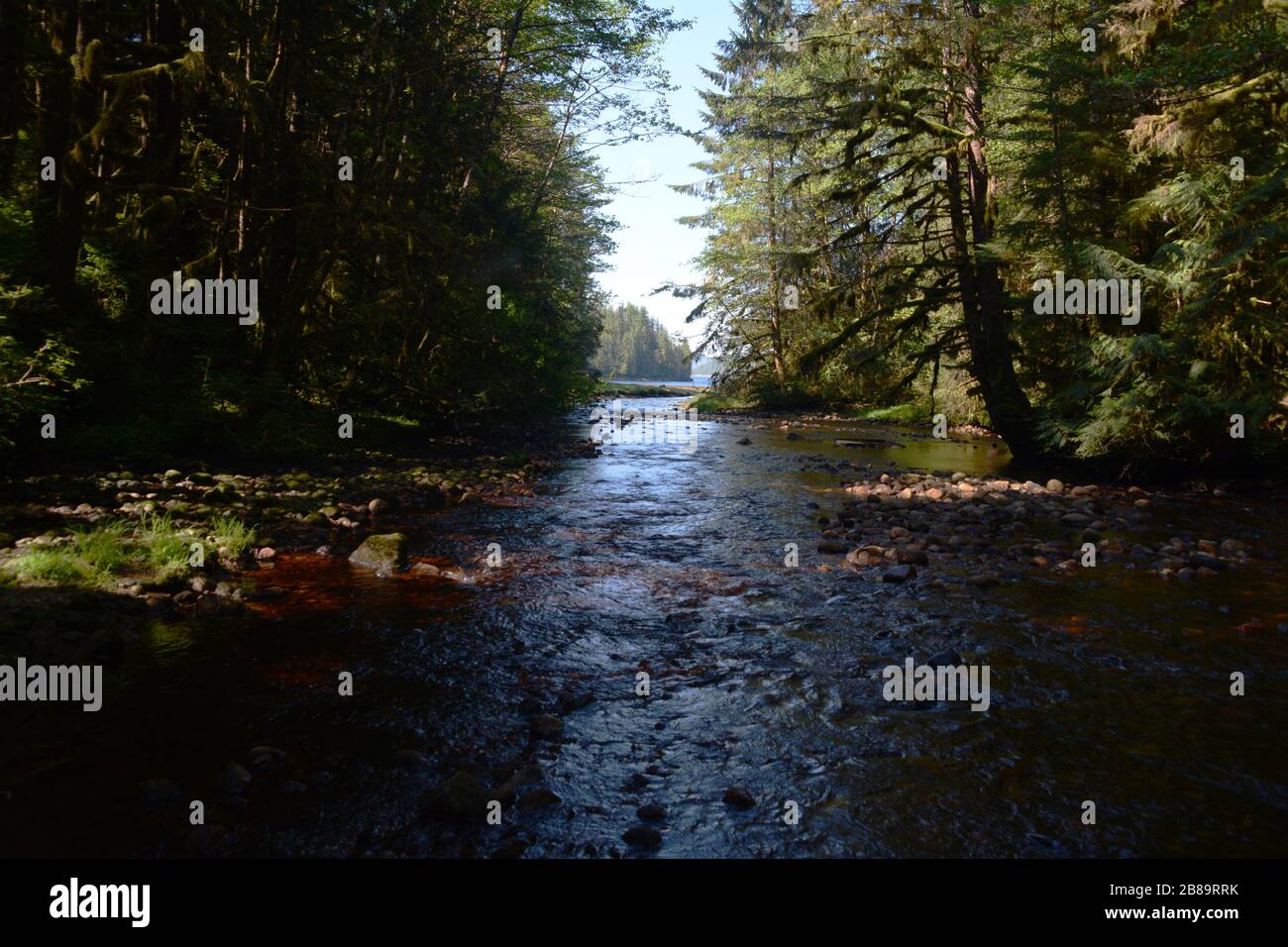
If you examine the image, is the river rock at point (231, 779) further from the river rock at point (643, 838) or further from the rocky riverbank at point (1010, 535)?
the rocky riverbank at point (1010, 535)

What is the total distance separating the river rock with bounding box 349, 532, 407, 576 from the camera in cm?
738

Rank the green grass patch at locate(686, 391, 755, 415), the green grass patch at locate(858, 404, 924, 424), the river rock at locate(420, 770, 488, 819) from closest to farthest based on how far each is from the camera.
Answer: the river rock at locate(420, 770, 488, 819) → the green grass patch at locate(858, 404, 924, 424) → the green grass patch at locate(686, 391, 755, 415)

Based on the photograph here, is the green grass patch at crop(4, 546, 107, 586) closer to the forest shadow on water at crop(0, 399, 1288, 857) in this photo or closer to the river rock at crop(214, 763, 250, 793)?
A: the forest shadow on water at crop(0, 399, 1288, 857)

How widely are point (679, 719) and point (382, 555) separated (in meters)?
4.48

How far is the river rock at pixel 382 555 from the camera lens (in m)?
7.38

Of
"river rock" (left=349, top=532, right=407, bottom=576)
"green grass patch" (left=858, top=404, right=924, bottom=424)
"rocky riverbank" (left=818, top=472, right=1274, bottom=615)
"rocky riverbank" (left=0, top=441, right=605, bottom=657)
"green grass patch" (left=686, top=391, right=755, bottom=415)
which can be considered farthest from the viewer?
"green grass patch" (left=686, top=391, right=755, bottom=415)

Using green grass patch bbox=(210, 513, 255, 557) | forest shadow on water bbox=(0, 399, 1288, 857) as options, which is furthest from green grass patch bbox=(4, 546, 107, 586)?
green grass patch bbox=(210, 513, 255, 557)

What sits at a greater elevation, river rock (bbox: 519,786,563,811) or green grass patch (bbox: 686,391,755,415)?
green grass patch (bbox: 686,391,755,415)

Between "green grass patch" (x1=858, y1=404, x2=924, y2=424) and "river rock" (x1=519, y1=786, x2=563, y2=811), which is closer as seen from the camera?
"river rock" (x1=519, y1=786, x2=563, y2=811)

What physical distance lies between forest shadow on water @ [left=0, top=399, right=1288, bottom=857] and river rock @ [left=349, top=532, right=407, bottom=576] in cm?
30

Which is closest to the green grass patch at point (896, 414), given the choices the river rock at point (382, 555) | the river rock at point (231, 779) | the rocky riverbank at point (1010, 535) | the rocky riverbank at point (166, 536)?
the rocky riverbank at point (1010, 535)

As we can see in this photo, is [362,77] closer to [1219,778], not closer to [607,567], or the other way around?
[607,567]

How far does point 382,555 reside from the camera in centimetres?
751

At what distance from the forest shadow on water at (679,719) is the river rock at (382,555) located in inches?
11.9
